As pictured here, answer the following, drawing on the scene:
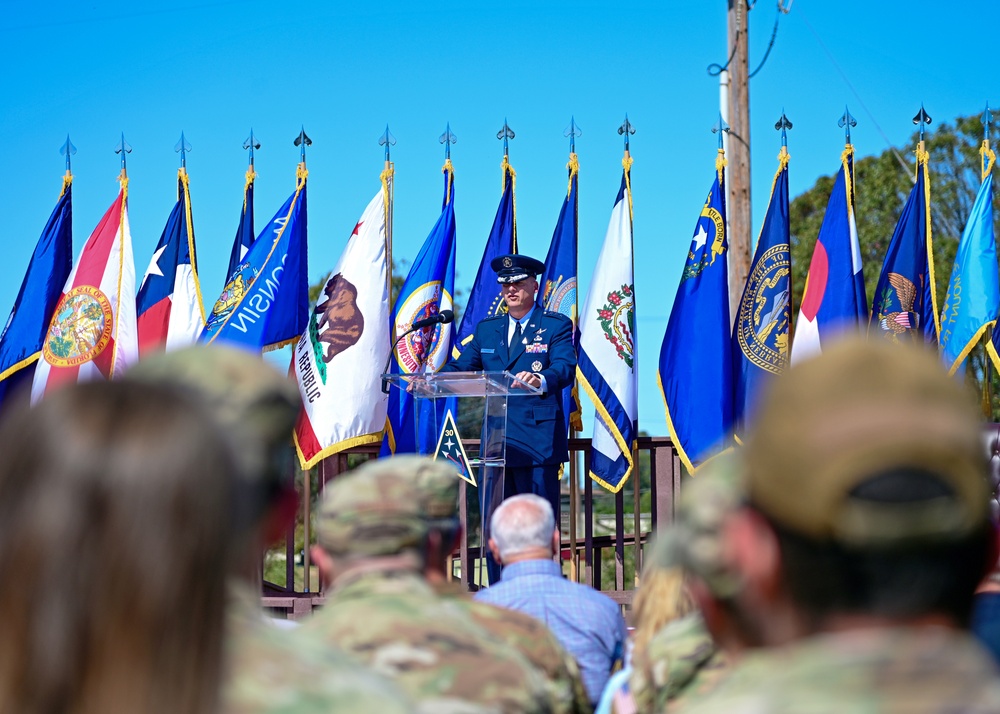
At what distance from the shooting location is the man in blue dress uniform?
669 centimetres

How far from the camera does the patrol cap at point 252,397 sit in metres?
1.54

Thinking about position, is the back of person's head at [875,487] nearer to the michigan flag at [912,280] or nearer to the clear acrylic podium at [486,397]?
the clear acrylic podium at [486,397]

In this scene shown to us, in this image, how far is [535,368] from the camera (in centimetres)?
663

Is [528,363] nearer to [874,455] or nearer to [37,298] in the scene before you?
[37,298]

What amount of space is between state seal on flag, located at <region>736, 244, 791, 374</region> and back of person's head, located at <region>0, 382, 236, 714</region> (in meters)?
7.25

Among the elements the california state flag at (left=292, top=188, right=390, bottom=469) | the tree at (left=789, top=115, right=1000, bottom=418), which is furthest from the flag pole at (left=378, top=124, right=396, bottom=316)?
the tree at (left=789, top=115, right=1000, bottom=418)

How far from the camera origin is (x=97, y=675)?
3.14 feet

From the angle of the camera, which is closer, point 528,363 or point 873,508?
point 873,508

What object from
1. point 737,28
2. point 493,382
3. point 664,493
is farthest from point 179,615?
point 737,28

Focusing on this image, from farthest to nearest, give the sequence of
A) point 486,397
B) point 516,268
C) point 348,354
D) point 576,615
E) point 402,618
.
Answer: point 348,354 < point 516,268 < point 486,397 < point 576,615 < point 402,618

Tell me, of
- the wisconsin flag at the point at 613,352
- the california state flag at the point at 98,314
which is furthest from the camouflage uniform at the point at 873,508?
the california state flag at the point at 98,314

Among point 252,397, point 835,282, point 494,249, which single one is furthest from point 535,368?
point 252,397

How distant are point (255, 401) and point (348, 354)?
268 inches

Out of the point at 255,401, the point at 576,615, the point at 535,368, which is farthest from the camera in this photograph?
the point at 535,368
